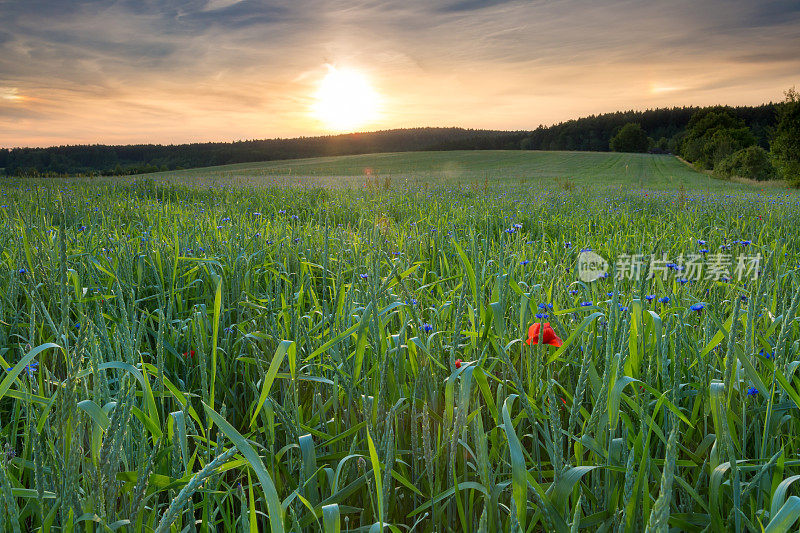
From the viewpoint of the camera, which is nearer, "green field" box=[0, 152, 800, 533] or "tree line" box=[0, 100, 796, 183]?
"green field" box=[0, 152, 800, 533]

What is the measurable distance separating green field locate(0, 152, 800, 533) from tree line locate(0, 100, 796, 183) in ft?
167

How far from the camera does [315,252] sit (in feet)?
12.6

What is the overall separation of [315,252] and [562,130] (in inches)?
4215

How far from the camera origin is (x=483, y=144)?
83.8m

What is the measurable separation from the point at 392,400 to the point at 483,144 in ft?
282

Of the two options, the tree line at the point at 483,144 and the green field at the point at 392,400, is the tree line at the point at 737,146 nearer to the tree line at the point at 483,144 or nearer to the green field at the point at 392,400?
the tree line at the point at 483,144

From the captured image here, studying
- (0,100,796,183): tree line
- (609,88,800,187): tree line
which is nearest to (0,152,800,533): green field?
(609,88,800,187): tree line

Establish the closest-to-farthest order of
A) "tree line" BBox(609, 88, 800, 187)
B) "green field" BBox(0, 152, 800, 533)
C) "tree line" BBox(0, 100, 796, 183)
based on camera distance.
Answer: "green field" BBox(0, 152, 800, 533) → "tree line" BBox(609, 88, 800, 187) → "tree line" BBox(0, 100, 796, 183)

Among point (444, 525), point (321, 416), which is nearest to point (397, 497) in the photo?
point (444, 525)

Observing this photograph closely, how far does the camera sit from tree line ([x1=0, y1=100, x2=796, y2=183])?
5850cm

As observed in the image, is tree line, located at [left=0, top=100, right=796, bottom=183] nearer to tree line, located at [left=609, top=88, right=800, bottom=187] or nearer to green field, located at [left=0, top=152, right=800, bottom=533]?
tree line, located at [left=609, top=88, right=800, bottom=187]

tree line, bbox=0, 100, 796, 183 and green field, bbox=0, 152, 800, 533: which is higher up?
tree line, bbox=0, 100, 796, 183

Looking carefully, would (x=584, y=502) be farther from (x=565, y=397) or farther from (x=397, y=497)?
(x=565, y=397)

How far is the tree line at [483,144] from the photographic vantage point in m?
58.5
